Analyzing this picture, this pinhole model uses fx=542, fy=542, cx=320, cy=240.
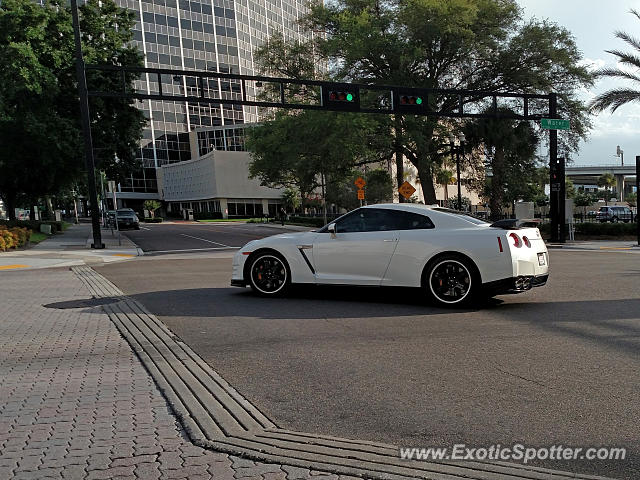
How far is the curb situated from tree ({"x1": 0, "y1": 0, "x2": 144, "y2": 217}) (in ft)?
81.8

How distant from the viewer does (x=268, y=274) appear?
9.21 m

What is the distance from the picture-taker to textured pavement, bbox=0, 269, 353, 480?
3.06m

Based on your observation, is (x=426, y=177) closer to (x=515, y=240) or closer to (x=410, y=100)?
(x=410, y=100)

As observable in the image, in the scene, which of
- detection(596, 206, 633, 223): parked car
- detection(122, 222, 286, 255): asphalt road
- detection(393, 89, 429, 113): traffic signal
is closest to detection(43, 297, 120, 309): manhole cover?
detection(122, 222, 286, 255): asphalt road

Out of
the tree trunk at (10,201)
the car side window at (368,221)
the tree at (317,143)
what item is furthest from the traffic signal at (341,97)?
the tree trunk at (10,201)

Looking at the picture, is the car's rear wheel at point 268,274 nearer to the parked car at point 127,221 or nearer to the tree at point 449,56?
the tree at point 449,56

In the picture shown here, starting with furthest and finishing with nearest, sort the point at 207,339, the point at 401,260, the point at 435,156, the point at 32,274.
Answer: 1. the point at 435,156
2. the point at 32,274
3. the point at 401,260
4. the point at 207,339

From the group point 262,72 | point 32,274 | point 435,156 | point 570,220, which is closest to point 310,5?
point 262,72

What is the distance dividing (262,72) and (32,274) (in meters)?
27.0

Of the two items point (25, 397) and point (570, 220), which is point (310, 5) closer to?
point (570, 220)

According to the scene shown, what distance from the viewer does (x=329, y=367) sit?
508 cm

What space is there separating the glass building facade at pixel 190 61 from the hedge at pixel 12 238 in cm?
7040

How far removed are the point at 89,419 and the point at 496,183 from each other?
33.4m

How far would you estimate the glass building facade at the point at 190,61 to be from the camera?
3642 inches
